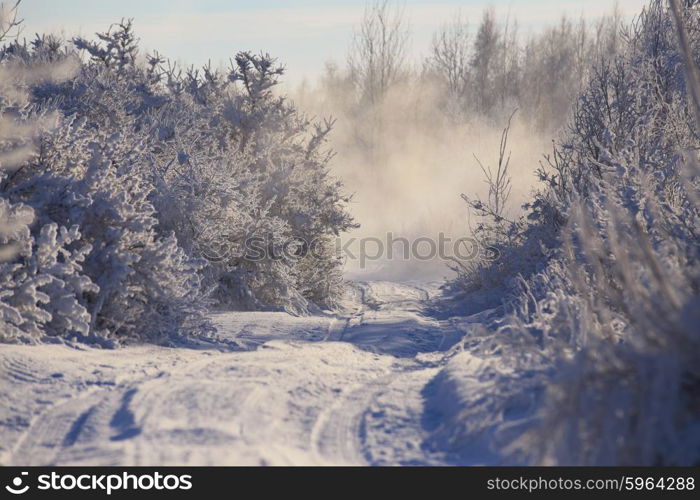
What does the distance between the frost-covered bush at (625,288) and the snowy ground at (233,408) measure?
67cm

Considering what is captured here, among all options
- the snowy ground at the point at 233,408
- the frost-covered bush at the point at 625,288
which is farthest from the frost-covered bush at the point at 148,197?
the frost-covered bush at the point at 625,288

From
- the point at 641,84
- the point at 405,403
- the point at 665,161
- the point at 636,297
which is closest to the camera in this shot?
the point at 636,297

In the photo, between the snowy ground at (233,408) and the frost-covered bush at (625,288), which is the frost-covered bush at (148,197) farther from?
the frost-covered bush at (625,288)

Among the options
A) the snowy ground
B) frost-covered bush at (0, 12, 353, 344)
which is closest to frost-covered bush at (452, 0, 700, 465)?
the snowy ground

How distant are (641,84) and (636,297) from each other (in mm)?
8327

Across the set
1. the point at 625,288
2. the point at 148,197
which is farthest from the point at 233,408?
the point at 148,197

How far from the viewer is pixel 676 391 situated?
9.75ft

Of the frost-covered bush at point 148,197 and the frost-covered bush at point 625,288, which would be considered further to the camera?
the frost-covered bush at point 148,197

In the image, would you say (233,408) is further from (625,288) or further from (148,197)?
(148,197)

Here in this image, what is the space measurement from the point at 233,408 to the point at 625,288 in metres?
2.76

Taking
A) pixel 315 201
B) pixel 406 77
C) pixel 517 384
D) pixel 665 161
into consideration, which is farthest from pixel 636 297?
pixel 406 77

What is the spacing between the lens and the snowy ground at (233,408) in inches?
155

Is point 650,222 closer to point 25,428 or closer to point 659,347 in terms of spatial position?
point 659,347

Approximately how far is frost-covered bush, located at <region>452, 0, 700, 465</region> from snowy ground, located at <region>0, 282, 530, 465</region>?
0.67 m
